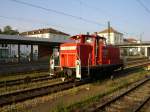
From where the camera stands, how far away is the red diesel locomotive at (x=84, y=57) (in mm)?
14680

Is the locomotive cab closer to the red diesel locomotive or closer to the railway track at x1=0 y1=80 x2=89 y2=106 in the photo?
the red diesel locomotive

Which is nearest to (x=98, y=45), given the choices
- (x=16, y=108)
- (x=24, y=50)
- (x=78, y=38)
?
(x=78, y=38)

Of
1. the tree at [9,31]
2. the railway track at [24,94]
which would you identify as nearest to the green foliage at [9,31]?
the tree at [9,31]

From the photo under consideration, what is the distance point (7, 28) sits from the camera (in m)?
115

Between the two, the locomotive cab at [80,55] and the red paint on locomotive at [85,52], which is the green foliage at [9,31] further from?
the locomotive cab at [80,55]

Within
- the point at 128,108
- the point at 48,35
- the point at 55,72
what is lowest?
the point at 128,108

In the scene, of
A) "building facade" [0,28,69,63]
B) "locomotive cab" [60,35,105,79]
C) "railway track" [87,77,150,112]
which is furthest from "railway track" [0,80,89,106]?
"building facade" [0,28,69,63]

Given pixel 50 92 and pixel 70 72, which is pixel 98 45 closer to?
pixel 70 72

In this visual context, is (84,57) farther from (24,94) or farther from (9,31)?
(9,31)

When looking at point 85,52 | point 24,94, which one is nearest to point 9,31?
point 85,52

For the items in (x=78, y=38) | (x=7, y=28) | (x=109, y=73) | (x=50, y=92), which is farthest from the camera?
(x=7, y=28)

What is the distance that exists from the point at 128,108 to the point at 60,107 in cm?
271

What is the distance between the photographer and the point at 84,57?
15.2 metres

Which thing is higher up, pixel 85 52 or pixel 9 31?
pixel 9 31
